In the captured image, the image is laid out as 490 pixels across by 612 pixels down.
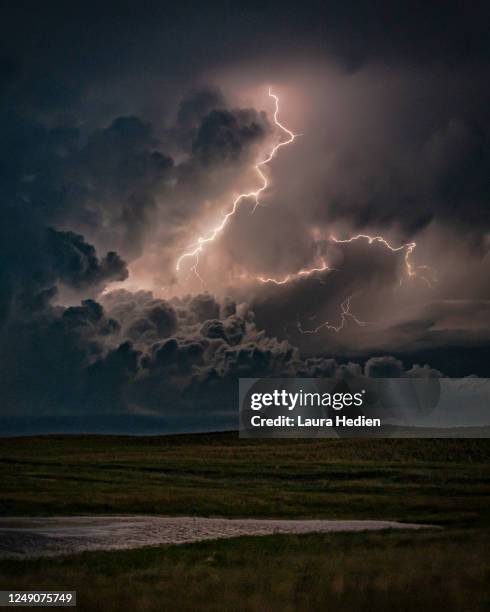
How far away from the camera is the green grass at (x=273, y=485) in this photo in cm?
4147

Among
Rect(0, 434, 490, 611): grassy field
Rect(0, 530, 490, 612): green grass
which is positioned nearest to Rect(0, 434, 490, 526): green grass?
Rect(0, 434, 490, 611): grassy field

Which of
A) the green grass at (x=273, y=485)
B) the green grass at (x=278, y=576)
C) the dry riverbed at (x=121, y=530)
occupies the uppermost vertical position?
the green grass at (x=273, y=485)

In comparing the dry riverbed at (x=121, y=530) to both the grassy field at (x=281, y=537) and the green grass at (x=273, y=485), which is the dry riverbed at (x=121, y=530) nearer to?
the grassy field at (x=281, y=537)

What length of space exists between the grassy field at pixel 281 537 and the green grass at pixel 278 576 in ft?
0.15

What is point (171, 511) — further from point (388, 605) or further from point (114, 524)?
point (388, 605)

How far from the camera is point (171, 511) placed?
40.8 meters

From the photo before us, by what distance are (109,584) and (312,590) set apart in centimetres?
450

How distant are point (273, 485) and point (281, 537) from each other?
30.7 m

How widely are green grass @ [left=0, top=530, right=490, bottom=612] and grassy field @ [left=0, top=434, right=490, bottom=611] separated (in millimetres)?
47

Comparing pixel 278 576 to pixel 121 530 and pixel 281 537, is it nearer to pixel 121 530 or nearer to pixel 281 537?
pixel 281 537

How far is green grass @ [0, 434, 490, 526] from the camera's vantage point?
41469mm

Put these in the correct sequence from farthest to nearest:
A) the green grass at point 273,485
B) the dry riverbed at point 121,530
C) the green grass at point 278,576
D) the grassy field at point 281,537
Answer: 1. the green grass at point 273,485
2. the dry riverbed at point 121,530
3. the grassy field at point 281,537
4. the green grass at point 278,576

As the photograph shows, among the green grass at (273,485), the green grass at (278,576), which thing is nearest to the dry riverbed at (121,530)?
the green grass at (278,576)

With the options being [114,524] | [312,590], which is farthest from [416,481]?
[312,590]
